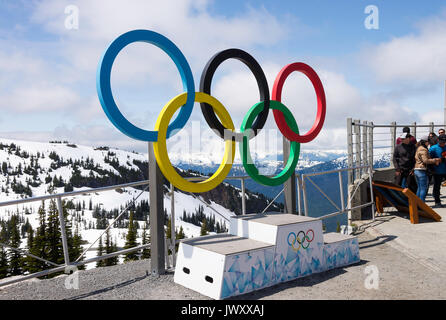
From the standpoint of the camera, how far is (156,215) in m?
5.23

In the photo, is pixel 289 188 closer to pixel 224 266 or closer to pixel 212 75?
pixel 212 75

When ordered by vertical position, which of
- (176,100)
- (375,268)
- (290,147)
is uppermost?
(176,100)

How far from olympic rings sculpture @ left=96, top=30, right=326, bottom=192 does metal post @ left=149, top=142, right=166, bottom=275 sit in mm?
243

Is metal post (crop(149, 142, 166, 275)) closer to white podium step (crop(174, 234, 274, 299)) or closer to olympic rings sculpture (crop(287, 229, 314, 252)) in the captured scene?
white podium step (crop(174, 234, 274, 299))

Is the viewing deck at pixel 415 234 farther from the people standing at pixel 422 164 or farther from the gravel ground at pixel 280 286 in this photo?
the people standing at pixel 422 164

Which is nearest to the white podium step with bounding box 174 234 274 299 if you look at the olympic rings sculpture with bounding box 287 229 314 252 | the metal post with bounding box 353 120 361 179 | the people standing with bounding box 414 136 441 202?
the olympic rings sculpture with bounding box 287 229 314 252

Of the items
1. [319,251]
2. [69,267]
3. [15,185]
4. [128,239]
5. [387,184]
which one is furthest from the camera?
[15,185]

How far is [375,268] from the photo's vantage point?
553cm

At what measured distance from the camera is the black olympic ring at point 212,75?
554 centimetres

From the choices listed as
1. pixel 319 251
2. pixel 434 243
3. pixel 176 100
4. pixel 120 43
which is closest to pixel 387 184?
pixel 434 243

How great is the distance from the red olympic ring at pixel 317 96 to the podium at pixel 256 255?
5.53 feet

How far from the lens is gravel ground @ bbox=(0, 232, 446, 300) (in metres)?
4.54

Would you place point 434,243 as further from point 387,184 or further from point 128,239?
point 128,239
